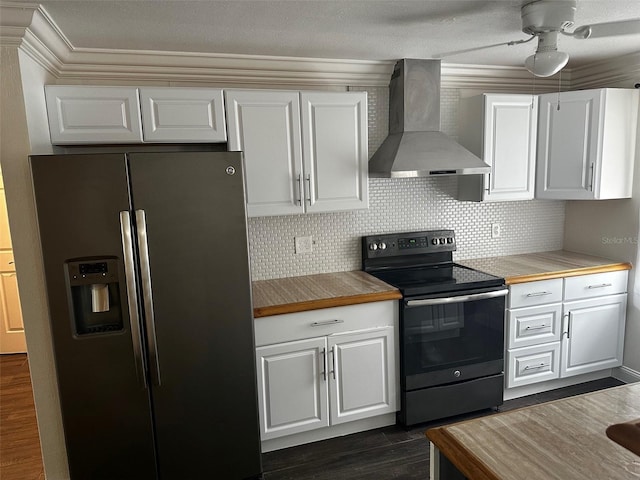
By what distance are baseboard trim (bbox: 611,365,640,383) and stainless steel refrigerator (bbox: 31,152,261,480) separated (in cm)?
276

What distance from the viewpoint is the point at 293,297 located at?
2422 mm

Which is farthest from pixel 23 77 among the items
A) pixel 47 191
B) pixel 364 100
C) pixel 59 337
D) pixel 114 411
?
pixel 364 100

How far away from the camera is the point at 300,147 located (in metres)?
2.49

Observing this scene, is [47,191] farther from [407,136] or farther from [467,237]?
[467,237]

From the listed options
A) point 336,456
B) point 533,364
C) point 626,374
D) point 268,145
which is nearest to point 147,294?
point 268,145

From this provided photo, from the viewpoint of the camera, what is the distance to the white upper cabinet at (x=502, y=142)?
289 centimetres

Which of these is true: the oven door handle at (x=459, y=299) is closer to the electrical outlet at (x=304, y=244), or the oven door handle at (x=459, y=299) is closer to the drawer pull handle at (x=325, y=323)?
the drawer pull handle at (x=325, y=323)

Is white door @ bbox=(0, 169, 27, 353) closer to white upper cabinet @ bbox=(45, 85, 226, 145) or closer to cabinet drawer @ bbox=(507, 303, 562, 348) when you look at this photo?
white upper cabinet @ bbox=(45, 85, 226, 145)

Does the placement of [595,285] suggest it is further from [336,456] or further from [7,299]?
[7,299]

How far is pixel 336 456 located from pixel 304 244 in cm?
130

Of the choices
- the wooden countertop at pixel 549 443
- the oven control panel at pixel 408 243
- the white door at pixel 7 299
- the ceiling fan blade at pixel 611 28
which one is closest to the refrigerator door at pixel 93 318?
the wooden countertop at pixel 549 443

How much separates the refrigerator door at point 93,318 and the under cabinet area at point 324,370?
65cm

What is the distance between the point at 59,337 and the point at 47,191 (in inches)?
24.9

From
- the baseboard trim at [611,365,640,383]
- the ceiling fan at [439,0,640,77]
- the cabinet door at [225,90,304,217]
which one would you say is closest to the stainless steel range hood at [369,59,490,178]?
the cabinet door at [225,90,304,217]
